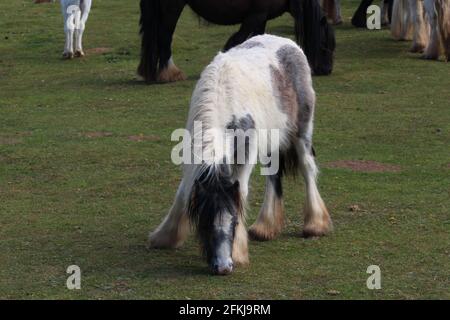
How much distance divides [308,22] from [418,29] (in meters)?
2.97

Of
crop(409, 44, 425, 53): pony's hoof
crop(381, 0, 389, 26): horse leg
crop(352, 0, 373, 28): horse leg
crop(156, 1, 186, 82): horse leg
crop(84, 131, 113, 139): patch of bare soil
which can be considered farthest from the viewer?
crop(381, 0, 389, 26): horse leg

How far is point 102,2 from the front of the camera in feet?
78.2

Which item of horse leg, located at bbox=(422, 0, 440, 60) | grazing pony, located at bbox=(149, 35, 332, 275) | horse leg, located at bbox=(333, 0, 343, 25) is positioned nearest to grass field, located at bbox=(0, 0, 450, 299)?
grazing pony, located at bbox=(149, 35, 332, 275)

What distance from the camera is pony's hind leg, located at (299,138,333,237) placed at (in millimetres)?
7965

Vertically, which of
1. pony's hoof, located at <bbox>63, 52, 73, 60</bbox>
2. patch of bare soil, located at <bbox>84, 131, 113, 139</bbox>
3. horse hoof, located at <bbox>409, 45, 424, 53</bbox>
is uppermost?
patch of bare soil, located at <bbox>84, 131, 113, 139</bbox>

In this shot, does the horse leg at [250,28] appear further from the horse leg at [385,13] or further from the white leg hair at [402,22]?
the horse leg at [385,13]

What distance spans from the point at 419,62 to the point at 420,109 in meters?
3.08

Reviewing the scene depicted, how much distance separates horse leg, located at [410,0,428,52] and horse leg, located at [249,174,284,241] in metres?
9.11

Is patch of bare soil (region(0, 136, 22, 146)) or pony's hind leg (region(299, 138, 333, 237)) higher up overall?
pony's hind leg (region(299, 138, 333, 237))

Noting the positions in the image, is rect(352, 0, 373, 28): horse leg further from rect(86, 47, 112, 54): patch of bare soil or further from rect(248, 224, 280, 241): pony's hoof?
rect(248, 224, 280, 241): pony's hoof

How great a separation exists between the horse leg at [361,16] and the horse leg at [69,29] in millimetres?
5405

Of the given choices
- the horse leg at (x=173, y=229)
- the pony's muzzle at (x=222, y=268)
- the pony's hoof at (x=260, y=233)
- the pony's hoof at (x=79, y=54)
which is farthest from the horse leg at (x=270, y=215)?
the pony's hoof at (x=79, y=54)

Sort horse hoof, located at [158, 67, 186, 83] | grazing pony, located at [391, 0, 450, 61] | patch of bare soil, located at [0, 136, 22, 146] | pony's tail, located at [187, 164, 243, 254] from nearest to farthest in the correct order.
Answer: pony's tail, located at [187, 164, 243, 254] < patch of bare soil, located at [0, 136, 22, 146] < horse hoof, located at [158, 67, 186, 83] < grazing pony, located at [391, 0, 450, 61]

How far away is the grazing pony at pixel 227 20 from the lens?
1411 cm
